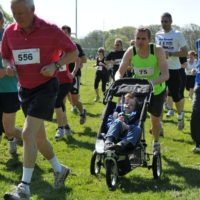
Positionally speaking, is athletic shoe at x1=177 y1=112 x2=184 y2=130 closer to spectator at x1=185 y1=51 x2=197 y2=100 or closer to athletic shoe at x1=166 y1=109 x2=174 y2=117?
athletic shoe at x1=166 y1=109 x2=174 y2=117

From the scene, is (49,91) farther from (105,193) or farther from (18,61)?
(105,193)

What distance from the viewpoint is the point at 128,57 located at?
667 cm

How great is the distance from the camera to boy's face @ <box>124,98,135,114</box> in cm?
620

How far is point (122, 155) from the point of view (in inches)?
218

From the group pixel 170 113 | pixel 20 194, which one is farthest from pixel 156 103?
pixel 170 113

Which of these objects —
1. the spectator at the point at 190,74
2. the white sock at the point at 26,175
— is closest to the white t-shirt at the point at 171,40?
the white sock at the point at 26,175

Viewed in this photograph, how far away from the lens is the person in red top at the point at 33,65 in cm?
490

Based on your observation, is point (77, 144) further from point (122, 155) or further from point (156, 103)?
point (122, 155)

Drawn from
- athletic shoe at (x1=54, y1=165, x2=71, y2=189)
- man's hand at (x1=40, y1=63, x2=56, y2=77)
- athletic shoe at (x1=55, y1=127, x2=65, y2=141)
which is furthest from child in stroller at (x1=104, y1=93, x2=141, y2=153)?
athletic shoe at (x1=55, y1=127, x2=65, y2=141)

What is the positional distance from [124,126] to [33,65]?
4.77 ft

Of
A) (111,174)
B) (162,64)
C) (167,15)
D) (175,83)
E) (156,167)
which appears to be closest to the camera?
(111,174)

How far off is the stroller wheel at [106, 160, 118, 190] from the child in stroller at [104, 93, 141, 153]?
16cm

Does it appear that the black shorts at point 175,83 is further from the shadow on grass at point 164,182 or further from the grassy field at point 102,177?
the shadow on grass at point 164,182

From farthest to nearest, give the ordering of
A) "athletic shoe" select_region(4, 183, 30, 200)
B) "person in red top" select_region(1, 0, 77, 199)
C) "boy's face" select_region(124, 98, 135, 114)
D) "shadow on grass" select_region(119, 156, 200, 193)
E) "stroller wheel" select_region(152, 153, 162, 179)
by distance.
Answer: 1. "boy's face" select_region(124, 98, 135, 114)
2. "stroller wheel" select_region(152, 153, 162, 179)
3. "shadow on grass" select_region(119, 156, 200, 193)
4. "person in red top" select_region(1, 0, 77, 199)
5. "athletic shoe" select_region(4, 183, 30, 200)
